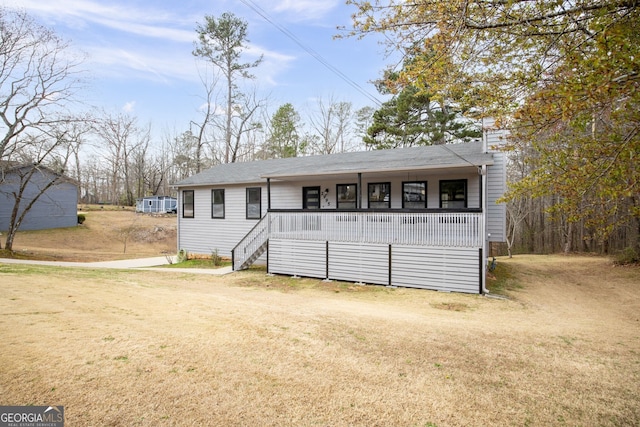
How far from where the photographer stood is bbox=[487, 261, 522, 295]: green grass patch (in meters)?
→ 10.2

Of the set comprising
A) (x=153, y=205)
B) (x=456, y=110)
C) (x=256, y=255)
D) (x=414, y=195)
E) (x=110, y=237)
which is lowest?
(x=110, y=237)

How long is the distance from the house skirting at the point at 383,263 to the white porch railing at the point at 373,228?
0.65 ft

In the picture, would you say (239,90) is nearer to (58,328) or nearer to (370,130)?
(370,130)

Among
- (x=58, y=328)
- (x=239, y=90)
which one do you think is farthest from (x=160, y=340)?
(x=239, y=90)

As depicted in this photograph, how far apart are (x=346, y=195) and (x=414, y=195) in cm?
262

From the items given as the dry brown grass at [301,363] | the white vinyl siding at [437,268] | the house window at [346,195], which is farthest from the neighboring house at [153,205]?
the white vinyl siding at [437,268]

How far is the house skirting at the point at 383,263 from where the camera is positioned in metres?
9.67

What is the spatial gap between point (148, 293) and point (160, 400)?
544 cm

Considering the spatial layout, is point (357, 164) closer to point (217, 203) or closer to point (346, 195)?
point (346, 195)

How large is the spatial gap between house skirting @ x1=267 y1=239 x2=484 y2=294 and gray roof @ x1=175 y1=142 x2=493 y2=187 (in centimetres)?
241

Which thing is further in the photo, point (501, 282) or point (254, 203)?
point (254, 203)

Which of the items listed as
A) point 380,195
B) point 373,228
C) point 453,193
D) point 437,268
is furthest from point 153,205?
point 437,268

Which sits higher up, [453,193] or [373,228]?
[453,193]

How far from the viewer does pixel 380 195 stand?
13.4 metres
